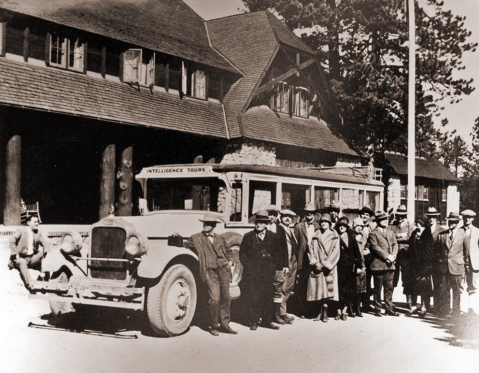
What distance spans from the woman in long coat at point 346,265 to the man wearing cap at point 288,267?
68 centimetres

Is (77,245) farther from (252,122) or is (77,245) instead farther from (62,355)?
(252,122)

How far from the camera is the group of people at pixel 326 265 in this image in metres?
6.61

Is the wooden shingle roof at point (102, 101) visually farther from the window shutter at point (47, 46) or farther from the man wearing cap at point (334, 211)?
the man wearing cap at point (334, 211)

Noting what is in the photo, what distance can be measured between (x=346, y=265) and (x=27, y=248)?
4.12m

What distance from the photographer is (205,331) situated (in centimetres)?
656

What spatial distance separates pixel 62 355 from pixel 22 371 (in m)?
0.39

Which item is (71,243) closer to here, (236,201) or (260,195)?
(236,201)

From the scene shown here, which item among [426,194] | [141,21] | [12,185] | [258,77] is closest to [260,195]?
[12,185]

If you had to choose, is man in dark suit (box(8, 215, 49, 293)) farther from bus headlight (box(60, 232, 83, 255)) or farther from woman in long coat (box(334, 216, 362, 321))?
woman in long coat (box(334, 216, 362, 321))

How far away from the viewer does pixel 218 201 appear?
7379 millimetres

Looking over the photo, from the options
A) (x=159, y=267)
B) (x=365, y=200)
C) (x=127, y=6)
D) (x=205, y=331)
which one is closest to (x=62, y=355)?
(x=159, y=267)

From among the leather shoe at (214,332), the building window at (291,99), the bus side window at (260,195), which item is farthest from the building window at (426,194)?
the leather shoe at (214,332)

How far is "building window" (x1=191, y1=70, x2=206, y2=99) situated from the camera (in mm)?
17547

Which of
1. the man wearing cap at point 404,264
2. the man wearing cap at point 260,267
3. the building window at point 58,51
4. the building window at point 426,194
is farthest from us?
the building window at point 426,194
